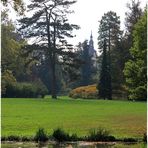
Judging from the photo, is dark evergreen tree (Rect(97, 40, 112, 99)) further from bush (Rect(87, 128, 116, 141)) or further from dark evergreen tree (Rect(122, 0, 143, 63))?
bush (Rect(87, 128, 116, 141))

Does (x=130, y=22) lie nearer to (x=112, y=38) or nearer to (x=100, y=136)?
(x=112, y=38)

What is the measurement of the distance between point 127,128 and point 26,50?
51.6 m

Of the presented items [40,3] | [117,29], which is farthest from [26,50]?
[117,29]

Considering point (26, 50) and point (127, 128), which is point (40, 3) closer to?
point (26, 50)

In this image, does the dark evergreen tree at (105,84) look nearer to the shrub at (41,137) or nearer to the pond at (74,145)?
the shrub at (41,137)

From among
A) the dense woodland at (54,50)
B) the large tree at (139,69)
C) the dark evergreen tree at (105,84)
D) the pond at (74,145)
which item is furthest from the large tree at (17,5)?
the dark evergreen tree at (105,84)

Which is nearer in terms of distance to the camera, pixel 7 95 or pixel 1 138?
pixel 1 138

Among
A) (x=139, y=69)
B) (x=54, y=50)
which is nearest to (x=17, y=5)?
(x=139, y=69)

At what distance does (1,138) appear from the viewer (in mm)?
19578

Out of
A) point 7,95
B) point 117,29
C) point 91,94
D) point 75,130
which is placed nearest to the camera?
point 75,130

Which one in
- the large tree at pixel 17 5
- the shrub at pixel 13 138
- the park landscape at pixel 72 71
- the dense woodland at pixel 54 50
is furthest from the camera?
the dense woodland at pixel 54 50

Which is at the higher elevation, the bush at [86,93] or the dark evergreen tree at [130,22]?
the dark evergreen tree at [130,22]

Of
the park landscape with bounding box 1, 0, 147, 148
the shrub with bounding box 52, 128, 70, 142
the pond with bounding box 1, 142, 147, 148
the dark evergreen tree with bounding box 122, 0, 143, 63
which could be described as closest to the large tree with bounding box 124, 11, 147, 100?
the park landscape with bounding box 1, 0, 147, 148

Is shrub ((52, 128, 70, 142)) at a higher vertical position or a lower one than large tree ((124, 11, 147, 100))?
lower
